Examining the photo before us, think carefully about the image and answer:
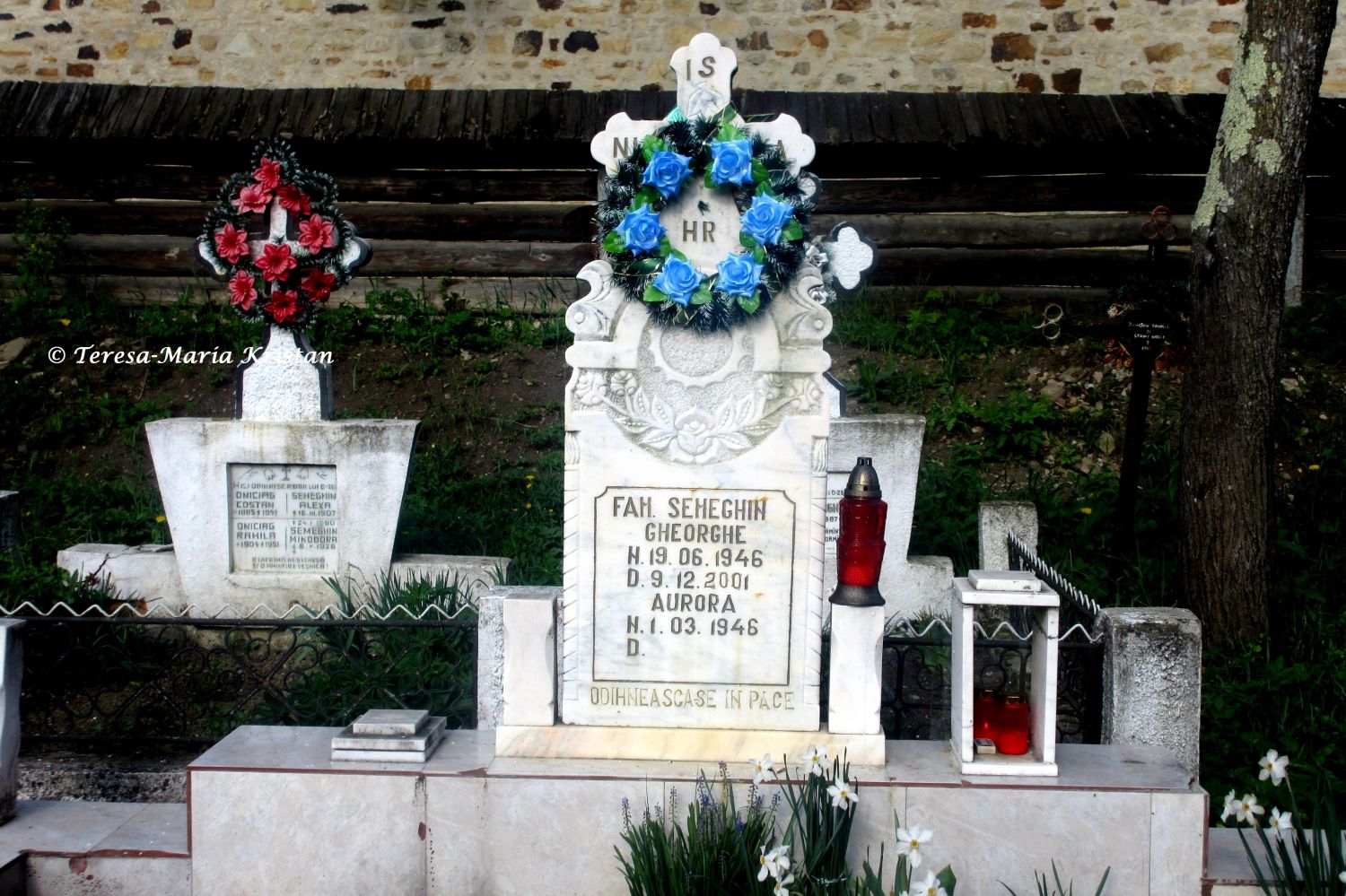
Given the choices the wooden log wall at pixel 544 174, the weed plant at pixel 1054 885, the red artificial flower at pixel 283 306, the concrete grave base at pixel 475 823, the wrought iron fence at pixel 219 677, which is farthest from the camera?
the wooden log wall at pixel 544 174

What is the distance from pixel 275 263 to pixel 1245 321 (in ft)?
15.3

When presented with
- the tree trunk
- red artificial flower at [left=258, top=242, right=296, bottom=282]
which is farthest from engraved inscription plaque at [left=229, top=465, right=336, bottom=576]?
the tree trunk

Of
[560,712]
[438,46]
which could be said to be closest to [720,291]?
[560,712]

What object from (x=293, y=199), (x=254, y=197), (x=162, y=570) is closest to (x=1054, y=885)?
(x=162, y=570)

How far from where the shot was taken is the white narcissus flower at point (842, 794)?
3.65m

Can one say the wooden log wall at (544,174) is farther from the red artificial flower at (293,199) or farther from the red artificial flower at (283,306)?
the red artificial flower at (283,306)

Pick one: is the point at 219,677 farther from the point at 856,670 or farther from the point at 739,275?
the point at 739,275

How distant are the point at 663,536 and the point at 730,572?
253mm

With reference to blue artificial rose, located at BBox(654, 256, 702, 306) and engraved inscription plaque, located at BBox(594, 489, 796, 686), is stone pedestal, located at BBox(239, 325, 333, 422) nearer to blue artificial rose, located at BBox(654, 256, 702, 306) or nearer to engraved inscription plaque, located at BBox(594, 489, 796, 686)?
engraved inscription plaque, located at BBox(594, 489, 796, 686)

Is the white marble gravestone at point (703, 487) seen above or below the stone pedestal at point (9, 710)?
above

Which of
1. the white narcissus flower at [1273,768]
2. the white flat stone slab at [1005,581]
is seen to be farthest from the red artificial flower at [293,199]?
the white narcissus flower at [1273,768]

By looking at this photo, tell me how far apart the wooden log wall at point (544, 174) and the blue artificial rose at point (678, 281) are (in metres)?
5.20

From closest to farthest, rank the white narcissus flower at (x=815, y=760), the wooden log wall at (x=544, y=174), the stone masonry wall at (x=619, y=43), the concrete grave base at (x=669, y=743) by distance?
the white narcissus flower at (x=815, y=760), the concrete grave base at (x=669, y=743), the wooden log wall at (x=544, y=174), the stone masonry wall at (x=619, y=43)

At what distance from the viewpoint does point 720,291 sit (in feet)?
13.5
